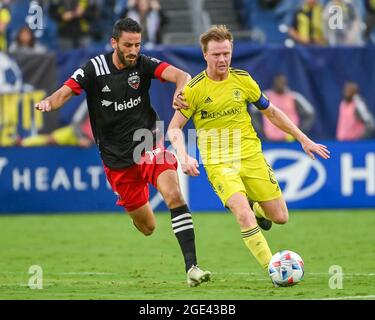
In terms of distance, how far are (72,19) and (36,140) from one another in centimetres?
311

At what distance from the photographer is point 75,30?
73.2 feet

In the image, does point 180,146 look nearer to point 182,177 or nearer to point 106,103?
point 106,103

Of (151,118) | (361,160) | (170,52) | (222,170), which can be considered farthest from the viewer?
(170,52)

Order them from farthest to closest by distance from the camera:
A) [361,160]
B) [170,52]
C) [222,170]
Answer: [170,52]
[361,160]
[222,170]

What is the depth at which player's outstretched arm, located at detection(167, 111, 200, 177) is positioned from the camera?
1033 cm

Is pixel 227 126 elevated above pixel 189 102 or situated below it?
below

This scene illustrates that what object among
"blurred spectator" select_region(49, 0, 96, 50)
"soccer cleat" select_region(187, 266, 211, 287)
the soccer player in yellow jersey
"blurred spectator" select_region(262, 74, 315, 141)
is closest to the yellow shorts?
the soccer player in yellow jersey

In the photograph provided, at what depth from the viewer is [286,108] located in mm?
20781

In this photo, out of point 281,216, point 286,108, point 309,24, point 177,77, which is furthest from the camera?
point 309,24

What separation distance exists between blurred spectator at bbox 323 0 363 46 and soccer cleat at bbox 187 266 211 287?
11616 mm

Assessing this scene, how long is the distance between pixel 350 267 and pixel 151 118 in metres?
2.90

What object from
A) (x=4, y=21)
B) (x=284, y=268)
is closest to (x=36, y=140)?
(x=4, y=21)
